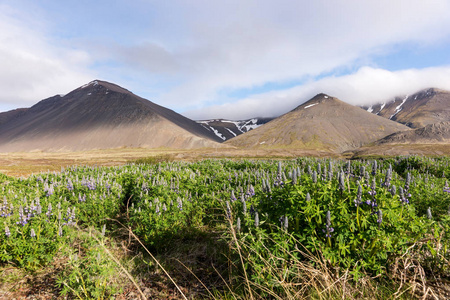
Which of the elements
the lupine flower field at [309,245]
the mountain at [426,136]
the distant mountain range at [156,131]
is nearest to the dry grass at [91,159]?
the lupine flower field at [309,245]

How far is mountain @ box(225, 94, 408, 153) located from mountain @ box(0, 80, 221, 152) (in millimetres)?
38262

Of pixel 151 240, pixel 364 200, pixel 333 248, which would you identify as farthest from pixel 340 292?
pixel 151 240

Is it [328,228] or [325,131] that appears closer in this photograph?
[328,228]

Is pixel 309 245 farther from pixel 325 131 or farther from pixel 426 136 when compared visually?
pixel 325 131

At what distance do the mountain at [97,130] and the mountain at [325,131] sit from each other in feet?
126

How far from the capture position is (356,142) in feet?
456

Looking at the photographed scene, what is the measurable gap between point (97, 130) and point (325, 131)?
514 ft

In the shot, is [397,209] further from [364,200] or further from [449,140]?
[449,140]

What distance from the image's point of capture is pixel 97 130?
165 m

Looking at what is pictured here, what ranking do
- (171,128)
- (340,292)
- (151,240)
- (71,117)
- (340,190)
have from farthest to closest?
(71,117) → (171,128) → (151,240) → (340,190) → (340,292)

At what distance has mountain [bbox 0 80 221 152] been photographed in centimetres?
15162

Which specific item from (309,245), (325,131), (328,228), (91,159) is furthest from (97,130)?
(328,228)

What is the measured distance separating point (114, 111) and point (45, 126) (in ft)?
Answer: 162

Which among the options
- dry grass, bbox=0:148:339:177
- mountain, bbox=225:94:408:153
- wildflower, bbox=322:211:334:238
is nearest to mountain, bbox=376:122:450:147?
mountain, bbox=225:94:408:153
